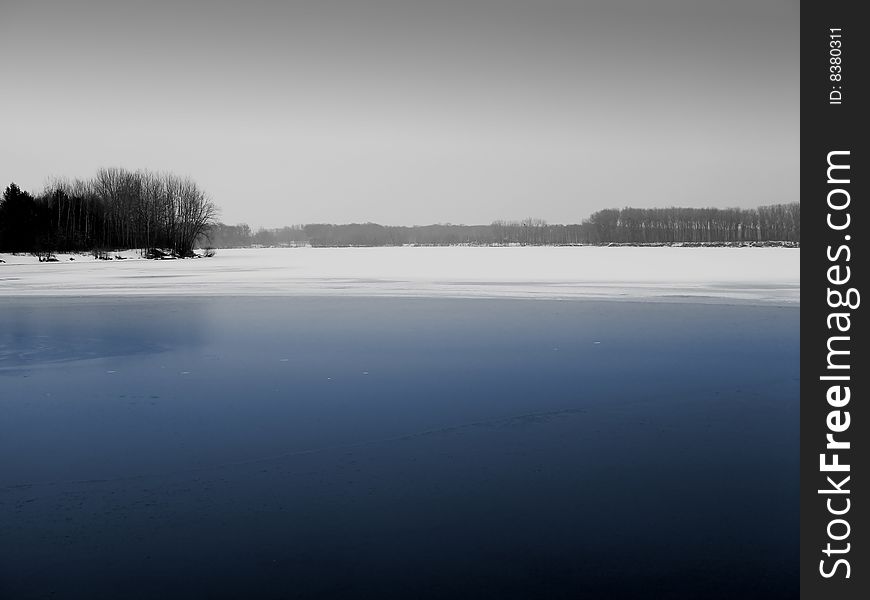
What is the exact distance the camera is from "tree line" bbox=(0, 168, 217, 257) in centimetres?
5912

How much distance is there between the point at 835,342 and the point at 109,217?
74.3 metres

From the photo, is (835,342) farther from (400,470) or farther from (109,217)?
(109,217)

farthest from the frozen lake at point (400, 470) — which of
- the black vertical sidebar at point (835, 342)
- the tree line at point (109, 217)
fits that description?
the tree line at point (109, 217)

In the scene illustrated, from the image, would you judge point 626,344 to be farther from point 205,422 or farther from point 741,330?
point 205,422

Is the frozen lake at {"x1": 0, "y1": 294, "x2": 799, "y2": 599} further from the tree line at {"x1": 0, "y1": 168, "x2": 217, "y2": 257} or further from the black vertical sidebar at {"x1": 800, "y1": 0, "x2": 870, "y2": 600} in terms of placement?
the tree line at {"x1": 0, "y1": 168, "x2": 217, "y2": 257}

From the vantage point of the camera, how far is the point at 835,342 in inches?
130

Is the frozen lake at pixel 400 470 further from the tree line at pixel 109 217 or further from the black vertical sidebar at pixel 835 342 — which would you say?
the tree line at pixel 109 217

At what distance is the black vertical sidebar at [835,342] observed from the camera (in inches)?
124

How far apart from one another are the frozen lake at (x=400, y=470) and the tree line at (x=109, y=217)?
174 feet

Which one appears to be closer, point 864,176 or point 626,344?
point 864,176

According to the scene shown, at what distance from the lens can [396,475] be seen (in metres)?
4.77

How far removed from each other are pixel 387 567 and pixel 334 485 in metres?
1.19

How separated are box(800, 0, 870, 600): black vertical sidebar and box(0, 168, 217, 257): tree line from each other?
190 feet

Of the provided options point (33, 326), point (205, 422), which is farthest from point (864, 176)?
point (33, 326)
